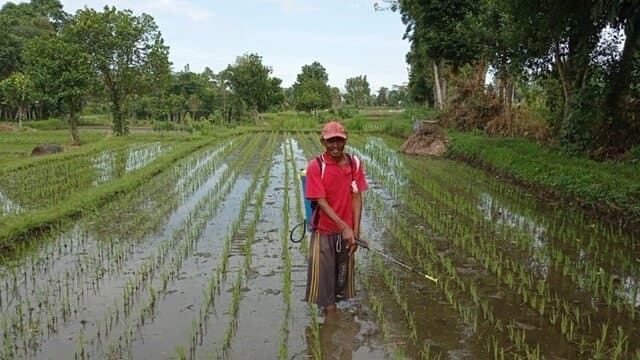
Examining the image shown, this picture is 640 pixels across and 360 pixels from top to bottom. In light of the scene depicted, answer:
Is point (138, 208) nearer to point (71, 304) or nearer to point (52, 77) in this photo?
point (71, 304)

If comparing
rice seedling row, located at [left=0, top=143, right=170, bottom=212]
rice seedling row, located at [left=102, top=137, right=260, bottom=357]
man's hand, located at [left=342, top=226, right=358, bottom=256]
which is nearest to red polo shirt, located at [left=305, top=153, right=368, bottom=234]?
man's hand, located at [left=342, top=226, right=358, bottom=256]

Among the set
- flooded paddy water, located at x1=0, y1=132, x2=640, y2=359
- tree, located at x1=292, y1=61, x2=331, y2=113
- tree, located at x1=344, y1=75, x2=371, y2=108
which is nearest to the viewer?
flooded paddy water, located at x1=0, y1=132, x2=640, y2=359

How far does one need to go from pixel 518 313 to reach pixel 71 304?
3707 millimetres

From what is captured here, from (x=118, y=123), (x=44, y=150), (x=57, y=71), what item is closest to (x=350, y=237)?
(x=44, y=150)

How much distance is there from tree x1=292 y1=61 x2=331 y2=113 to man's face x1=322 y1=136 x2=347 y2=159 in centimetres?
4470

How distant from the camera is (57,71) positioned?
21.6 metres

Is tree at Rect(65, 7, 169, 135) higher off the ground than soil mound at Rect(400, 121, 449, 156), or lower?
higher

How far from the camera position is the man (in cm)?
398

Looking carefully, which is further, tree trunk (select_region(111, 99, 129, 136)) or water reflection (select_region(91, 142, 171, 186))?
tree trunk (select_region(111, 99, 129, 136))

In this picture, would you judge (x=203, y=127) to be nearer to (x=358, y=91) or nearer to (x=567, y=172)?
(x=567, y=172)

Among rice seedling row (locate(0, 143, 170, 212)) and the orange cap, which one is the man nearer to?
the orange cap

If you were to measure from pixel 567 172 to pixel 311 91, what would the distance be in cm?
4236

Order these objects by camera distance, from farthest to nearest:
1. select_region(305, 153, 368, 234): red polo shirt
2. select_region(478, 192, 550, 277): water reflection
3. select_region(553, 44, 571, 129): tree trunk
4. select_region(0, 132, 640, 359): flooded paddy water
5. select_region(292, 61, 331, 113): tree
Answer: select_region(292, 61, 331, 113): tree < select_region(553, 44, 571, 129): tree trunk < select_region(478, 192, 550, 277): water reflection < select_region(305, 153, 368, 234): red polo shirt < select_region(0, 132, 640, 359): flooded paddy water

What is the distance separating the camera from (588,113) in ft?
37.8
